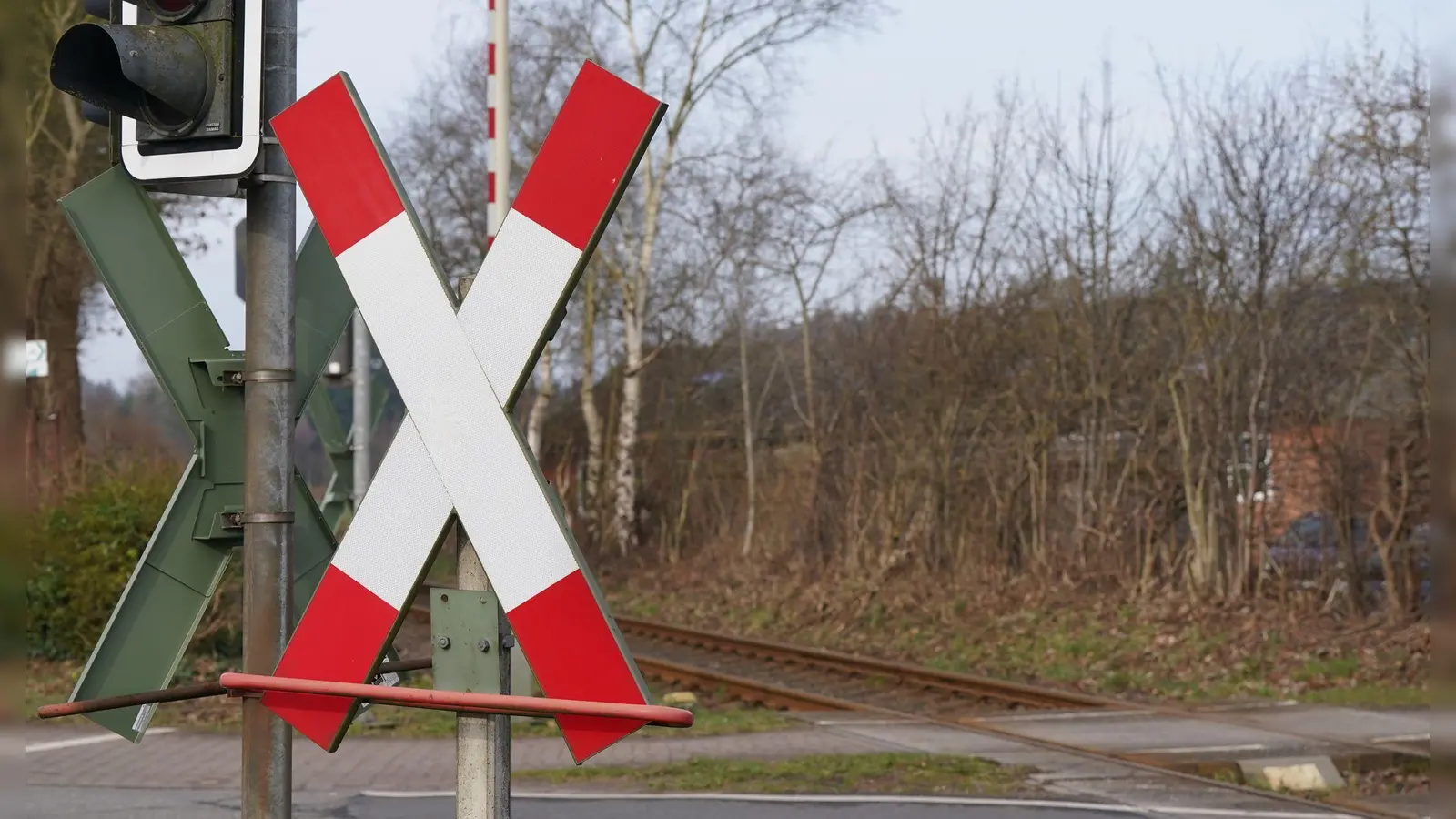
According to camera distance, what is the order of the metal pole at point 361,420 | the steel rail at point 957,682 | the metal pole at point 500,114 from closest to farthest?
the metal pole at point 500,114, the steel rail at point 957,682, the metal pole at point 361,420

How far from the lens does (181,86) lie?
10.2 feet

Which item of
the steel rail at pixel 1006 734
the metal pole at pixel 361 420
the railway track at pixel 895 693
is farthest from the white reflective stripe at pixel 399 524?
the metal pole at pixel 361 420

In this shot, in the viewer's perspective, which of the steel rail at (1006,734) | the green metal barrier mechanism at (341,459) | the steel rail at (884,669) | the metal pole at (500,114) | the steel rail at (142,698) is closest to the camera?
the steel rail at (142,698)

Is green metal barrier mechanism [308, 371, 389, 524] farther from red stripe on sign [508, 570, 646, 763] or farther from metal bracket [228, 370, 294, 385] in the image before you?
red stripe on sign [508, 570, 646, 763]

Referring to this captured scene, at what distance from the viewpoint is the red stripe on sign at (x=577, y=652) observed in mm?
2391

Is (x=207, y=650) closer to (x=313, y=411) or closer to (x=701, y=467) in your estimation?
(x=313, y=411)

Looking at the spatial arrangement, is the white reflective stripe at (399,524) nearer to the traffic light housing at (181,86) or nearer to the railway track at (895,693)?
the traffic light housing at (181,86)

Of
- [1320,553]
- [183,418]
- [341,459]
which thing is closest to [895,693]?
[1320,553]

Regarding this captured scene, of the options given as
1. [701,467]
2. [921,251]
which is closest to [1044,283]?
[921,251]

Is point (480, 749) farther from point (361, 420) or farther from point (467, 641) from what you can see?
point (361, 420)

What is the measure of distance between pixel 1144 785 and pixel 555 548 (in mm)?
7206

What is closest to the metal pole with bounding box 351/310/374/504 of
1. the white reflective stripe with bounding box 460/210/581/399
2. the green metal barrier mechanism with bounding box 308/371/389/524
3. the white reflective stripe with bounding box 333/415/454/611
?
the green metal barrier mechanism with bounding box 308/371/389/524

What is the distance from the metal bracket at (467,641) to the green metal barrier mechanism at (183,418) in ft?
2.62

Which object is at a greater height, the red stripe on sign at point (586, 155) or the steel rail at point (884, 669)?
the red stripe on sign at point (586, 155)
